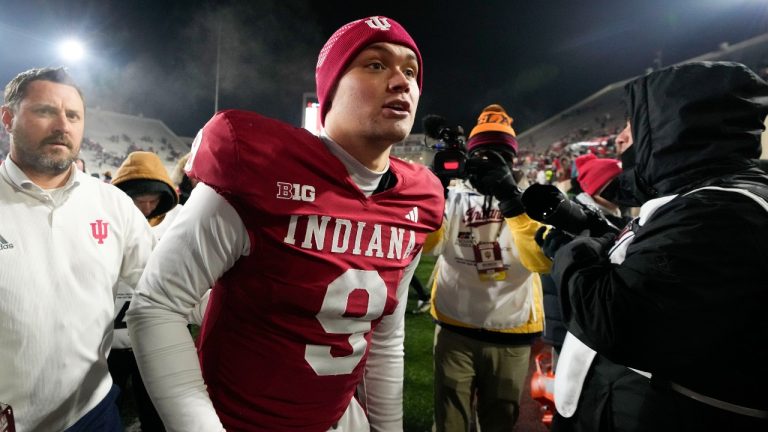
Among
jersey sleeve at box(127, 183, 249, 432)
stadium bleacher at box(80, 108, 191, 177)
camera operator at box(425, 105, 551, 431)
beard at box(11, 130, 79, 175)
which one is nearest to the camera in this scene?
jersey sleeve at box(127, 183, 249, 432)

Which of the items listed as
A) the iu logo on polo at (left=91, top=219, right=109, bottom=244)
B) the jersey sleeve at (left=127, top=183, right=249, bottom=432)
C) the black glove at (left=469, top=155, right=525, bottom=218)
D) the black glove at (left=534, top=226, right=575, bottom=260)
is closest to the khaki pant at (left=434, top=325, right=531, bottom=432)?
the black glove at (left=469, top=155, right=525, bottom=218)

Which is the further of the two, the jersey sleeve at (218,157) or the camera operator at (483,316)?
the camera operator at (483,316)

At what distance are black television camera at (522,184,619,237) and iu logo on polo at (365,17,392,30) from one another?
2.61 ft

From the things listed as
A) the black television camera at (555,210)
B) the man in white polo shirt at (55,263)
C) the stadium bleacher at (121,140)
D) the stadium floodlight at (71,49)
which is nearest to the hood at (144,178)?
the man in white polo shirt at (55,263)

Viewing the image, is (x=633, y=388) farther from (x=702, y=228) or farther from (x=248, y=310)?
(x=248, y=310)

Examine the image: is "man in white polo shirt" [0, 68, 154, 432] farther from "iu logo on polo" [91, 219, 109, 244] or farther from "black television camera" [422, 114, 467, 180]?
"black television camera" [422, 114, 467, 180]

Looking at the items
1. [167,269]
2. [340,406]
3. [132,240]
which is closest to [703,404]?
[340,406]

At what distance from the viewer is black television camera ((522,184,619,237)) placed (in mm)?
1565

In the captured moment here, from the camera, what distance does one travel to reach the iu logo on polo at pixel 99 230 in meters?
1.73

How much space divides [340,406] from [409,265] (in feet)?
1.76

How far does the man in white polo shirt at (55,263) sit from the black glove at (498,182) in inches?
63.6

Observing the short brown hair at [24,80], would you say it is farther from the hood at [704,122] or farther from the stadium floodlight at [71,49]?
the stadium floodlight at [71,49]

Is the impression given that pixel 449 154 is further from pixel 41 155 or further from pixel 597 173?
pixel 597 173

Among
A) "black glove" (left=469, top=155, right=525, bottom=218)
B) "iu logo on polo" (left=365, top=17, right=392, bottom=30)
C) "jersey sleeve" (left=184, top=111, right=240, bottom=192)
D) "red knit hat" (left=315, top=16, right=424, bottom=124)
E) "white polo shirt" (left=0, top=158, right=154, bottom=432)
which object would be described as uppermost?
"iu logo on polo" (left=365, top=17, right=392, bottom=30)
